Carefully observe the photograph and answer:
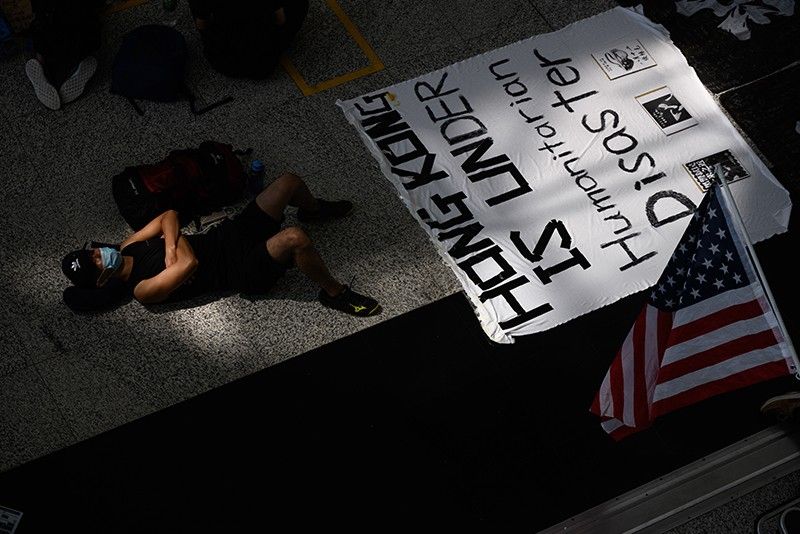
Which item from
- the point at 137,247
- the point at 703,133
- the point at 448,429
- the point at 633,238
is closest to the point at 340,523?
the point at 448,429

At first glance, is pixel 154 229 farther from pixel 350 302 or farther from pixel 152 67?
pixel 152 67

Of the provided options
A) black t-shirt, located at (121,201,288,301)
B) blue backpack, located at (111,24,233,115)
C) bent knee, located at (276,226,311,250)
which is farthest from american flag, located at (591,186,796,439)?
blue backpack, located at (111,24,233,115)

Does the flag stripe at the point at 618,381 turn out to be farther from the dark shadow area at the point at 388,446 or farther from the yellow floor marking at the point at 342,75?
the yellow floor marking at the point at 342,75

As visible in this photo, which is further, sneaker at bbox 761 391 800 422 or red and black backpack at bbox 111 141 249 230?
red and black backpack at bbox 111 141 249 230

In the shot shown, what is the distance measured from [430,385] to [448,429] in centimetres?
26

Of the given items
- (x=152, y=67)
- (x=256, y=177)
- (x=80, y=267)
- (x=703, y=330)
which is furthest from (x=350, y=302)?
(x=703, y=330)

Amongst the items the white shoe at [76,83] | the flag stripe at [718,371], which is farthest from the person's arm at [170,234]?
the flag stripe at [718,371]

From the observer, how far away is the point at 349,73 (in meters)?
6.55

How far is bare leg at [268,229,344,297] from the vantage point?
5.27 metres

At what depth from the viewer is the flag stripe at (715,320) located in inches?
148

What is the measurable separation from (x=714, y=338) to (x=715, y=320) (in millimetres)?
77

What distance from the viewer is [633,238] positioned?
19.3ft

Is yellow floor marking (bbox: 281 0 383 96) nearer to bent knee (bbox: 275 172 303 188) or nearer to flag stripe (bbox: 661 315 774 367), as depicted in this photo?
bent knee (bbox: 275 172 303 188)

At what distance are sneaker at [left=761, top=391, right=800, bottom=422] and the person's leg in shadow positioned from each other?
445 centimetres
